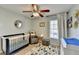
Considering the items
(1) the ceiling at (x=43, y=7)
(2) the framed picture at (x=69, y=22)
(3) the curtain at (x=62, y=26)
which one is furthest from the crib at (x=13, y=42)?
(2) the framed picture at (x=69, y=22)

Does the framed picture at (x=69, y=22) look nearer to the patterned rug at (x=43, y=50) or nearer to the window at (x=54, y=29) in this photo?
the window at (x=54, y=29)

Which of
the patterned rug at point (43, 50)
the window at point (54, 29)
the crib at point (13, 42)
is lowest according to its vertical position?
the patterned rug at point (43, 50)

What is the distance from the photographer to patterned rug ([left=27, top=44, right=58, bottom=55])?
3.59 ft

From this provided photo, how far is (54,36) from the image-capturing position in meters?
1.11

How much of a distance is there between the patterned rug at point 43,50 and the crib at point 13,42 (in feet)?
0.39

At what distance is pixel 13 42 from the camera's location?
1067 mm

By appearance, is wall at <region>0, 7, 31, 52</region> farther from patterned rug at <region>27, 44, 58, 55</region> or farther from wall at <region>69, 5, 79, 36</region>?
wall at <region>69, 5, 79, 36</region>

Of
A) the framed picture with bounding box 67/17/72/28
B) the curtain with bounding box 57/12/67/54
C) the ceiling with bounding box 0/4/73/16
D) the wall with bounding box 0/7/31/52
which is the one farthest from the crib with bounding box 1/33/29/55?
the framed picture with bounding box 67/17/72/28

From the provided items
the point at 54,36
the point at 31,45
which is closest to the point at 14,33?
the point at 31,45

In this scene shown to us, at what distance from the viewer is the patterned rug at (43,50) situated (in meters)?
1.10

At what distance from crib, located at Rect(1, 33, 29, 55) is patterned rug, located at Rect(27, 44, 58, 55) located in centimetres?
12
